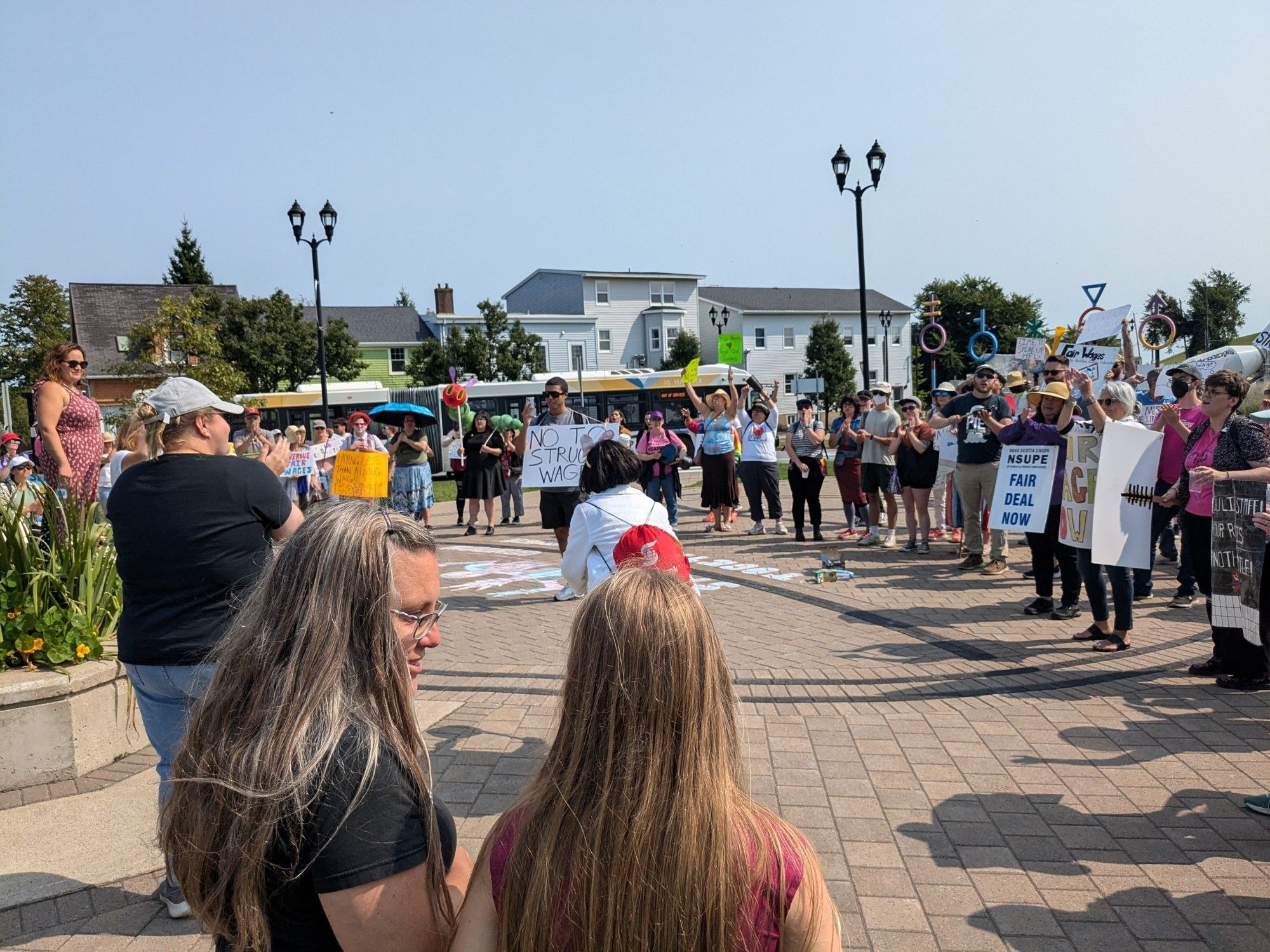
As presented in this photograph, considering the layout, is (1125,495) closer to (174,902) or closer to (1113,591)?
(1113,591)

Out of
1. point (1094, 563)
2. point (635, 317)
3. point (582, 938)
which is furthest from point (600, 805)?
point (635, 317)

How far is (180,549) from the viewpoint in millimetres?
3348

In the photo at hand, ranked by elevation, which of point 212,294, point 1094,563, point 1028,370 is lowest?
point 1094,563

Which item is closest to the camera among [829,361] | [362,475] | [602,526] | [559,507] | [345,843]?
[345,843]

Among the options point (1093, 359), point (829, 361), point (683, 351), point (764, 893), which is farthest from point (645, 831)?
point (829, 361)

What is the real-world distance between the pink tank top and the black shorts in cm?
852

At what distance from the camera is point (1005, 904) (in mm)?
3578

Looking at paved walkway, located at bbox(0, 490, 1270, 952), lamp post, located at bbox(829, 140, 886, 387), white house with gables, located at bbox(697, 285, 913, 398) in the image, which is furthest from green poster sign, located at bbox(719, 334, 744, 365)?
white house with gables, located at bbox(697, 285, 913, 398)

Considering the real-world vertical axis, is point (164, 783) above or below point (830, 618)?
above

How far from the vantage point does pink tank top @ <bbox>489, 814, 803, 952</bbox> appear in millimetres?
1581

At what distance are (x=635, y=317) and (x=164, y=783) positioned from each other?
208 ft

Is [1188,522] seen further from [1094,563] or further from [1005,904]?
[1005,904]

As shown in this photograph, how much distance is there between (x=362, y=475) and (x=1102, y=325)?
31.4ft

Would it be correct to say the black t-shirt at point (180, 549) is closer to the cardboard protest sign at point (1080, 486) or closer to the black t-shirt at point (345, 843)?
the black t-shirt at point (345, 843)
